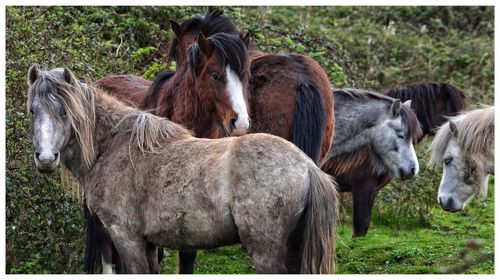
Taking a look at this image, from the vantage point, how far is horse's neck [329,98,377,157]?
904cm

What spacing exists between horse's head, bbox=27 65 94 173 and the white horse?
10.9 ft

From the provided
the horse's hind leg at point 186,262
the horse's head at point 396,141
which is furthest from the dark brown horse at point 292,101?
the horse's head at point 396,141

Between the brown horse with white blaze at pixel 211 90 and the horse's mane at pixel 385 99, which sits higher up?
the brown horse with white blaze at pixel 211 90

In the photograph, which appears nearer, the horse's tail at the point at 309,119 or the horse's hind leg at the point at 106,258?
the horse's hind leg at the point at 106,258

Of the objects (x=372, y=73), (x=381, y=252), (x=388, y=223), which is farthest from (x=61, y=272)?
(x=372, y=73)

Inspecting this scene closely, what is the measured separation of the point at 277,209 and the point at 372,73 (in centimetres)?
939

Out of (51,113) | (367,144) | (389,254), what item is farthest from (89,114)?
(367,144)

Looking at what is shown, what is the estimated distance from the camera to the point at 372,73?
46.4ft

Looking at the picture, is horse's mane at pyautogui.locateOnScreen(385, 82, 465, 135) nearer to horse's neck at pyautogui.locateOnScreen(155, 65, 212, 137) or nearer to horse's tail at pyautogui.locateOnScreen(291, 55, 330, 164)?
horse's tail at pyautogui.locateOnScreen(291, 55, 330, 164)

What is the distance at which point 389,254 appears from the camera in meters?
7.89

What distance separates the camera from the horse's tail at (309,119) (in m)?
7.24

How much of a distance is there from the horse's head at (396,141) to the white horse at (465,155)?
1573 mm

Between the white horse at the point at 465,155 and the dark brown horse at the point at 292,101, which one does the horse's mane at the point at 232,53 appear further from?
the white horse at the point at 465,155

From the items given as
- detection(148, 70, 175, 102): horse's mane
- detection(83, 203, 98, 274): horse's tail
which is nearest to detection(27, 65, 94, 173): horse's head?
detection(83, 203, 98, 274): horse's tail
